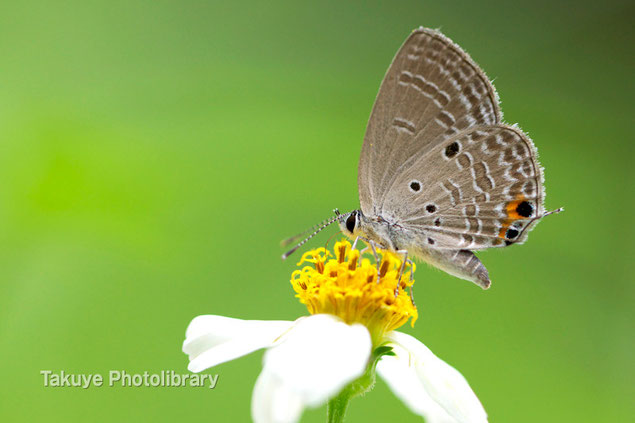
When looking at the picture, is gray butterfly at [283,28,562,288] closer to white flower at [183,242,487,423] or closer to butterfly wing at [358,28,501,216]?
butterfly wing at [358,28,501,216]

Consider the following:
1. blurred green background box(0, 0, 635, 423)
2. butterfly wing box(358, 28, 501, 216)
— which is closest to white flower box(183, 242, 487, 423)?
butterfly wing box(358, 28, 501, 216)

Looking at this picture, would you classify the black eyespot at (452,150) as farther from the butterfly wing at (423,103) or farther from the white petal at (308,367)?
the white petal at (308,367)

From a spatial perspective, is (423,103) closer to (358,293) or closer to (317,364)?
(358,293)

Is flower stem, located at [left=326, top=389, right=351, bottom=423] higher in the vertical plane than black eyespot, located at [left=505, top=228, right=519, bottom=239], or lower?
lower

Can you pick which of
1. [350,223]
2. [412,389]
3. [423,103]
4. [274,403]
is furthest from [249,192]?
[274,403]

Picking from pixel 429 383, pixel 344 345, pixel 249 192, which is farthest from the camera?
pixel 249 192

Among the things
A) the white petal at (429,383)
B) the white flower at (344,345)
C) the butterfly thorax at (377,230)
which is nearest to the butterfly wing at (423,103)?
the butterfly thorax at (377,230)

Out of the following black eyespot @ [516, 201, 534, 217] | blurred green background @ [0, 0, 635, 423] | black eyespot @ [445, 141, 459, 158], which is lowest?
black eyespot @ [516, 201, 534, 217]
